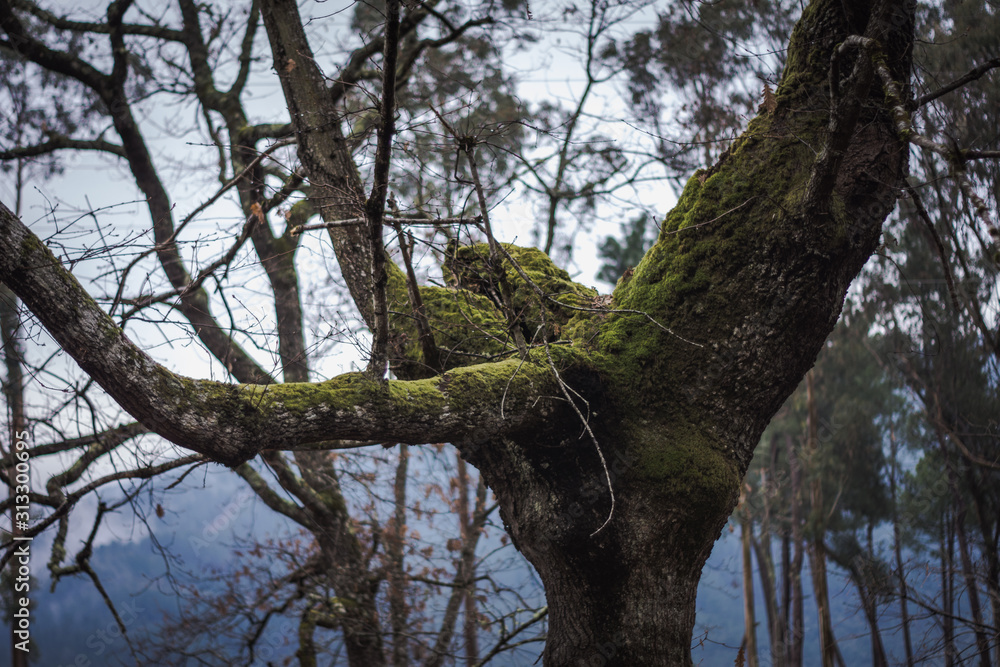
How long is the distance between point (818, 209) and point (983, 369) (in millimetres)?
9032

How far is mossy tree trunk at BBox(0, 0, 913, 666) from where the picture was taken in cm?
277

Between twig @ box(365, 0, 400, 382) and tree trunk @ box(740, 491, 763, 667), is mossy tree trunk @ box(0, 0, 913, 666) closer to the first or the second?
twig @ box(365, 0, 400, 382)

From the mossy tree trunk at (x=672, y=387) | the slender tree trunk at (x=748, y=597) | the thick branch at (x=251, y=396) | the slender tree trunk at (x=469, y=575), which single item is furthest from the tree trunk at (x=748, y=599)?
the thick branch at (x=251, y=396)

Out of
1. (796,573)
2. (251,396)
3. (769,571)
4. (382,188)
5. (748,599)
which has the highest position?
(769,571)

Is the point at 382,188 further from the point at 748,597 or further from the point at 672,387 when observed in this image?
the point at 748,597

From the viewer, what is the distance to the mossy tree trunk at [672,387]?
2768 mm

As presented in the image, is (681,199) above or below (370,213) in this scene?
above

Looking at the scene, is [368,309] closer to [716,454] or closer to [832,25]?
[716,454]

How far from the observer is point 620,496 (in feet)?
9.46

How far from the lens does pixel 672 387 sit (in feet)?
9.90

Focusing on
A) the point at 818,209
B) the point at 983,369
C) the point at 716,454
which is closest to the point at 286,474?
the point at 716,454

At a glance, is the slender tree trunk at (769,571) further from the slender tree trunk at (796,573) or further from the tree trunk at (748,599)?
the tree trunk at (748,599)

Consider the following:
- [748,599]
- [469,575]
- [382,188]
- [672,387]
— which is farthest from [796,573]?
[382,188]

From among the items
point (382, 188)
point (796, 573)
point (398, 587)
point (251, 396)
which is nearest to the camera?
point (251, 396)
